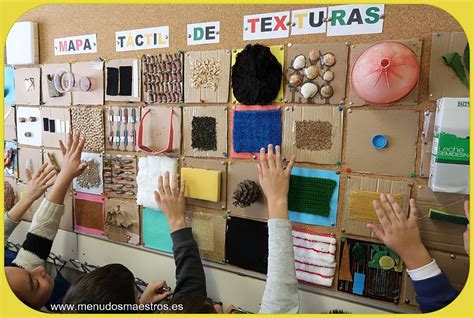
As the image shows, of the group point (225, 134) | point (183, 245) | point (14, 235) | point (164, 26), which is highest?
point (164, 26)

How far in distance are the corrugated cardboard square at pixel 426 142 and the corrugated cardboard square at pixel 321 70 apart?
0.21 metres

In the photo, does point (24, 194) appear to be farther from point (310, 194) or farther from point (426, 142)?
point (426, 142)

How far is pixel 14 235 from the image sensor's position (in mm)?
1576

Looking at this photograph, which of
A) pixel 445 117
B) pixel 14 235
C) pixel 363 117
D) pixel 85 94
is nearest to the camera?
pixel 445 117

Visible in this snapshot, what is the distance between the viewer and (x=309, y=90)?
0.86m

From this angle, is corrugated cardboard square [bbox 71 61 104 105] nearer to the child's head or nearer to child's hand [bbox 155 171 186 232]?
child's hand [bbox 155 171 186 232]

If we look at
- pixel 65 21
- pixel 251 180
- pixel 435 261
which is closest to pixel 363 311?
pixel 435 261

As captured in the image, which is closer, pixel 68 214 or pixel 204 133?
pixel 204 133

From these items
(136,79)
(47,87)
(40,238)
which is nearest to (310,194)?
(136,79)

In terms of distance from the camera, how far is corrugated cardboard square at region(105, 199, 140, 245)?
1198 millimetres

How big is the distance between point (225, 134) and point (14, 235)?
1.30 meters

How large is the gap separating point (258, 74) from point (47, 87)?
37.6 inches

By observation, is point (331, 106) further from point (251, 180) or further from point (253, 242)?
point (253, 242)

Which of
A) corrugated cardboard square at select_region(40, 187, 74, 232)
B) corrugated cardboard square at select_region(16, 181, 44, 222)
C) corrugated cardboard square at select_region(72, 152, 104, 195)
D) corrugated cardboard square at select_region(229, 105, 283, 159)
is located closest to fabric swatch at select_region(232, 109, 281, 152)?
corrugated cardboard square at select_region(229, 105, 283, 159)
